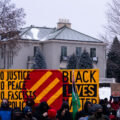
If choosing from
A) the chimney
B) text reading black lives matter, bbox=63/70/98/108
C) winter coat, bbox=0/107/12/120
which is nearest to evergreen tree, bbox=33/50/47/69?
the chimney

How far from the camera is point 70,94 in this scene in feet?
44.5

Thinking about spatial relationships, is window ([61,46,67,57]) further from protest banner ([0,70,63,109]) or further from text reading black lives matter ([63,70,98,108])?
text reading black lives matter ([63,70,98,108])

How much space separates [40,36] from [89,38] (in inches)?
267

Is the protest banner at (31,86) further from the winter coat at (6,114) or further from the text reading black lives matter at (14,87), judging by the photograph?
the winter coat at (6,114)

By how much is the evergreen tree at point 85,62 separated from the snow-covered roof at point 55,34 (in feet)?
13.1

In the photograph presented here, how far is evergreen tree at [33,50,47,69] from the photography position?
61.5 m

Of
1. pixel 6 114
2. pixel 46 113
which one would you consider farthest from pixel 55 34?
pixel 46 113

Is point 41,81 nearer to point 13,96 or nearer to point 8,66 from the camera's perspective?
point 13,96

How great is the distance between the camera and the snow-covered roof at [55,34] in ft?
215

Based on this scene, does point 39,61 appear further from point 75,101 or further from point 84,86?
point 75,101

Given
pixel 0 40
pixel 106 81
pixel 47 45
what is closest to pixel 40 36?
pixel 47 45

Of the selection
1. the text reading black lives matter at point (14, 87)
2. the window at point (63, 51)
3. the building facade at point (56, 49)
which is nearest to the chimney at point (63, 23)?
the building facade at point (56, 49)

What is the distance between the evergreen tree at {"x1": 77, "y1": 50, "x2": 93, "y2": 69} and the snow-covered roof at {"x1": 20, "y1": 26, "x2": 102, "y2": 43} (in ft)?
13.1

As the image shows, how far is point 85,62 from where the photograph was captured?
61.8 m
